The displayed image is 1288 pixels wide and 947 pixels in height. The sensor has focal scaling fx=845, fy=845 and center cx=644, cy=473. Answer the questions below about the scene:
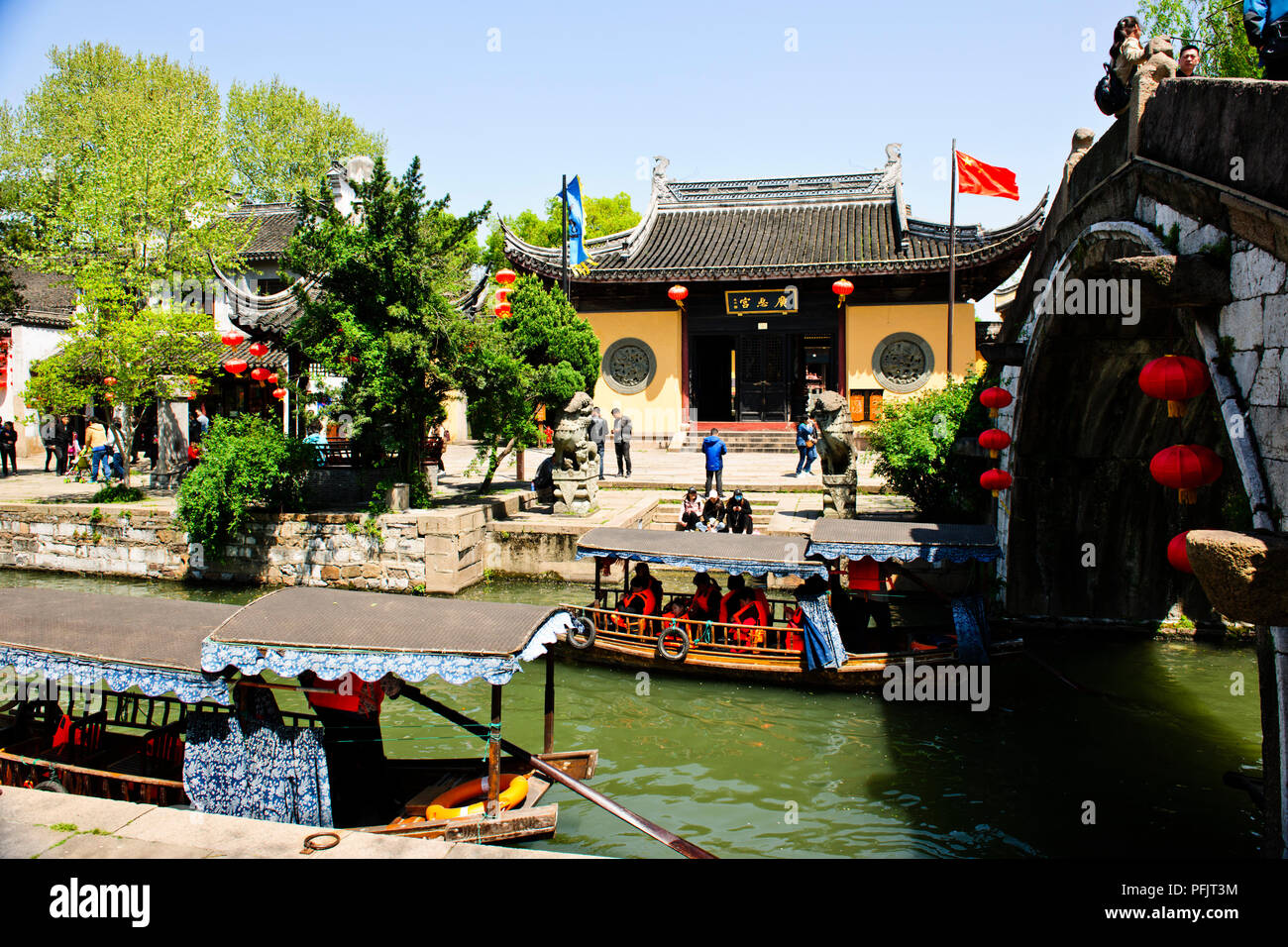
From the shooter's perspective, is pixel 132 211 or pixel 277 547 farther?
pixel 132 211

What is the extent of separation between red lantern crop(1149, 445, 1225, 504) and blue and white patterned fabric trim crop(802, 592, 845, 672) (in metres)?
4.33

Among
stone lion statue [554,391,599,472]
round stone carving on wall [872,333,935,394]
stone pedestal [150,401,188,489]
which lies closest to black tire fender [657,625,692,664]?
stone lion statue [554,391,599,472]

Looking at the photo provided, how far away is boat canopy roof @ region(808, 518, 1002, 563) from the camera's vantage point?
9336 mm

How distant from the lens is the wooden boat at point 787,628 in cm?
910

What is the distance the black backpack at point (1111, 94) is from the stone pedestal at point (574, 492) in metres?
10.2

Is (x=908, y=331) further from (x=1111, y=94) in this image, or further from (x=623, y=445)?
(x=1111, y=94)

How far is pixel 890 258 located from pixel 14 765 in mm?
20322

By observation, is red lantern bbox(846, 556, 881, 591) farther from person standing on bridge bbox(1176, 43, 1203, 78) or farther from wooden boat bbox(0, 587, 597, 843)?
person standing on bridge bbox(1176, 43, 1203, 78)

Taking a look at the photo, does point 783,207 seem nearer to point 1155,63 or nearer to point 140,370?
point 140,370

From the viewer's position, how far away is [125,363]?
15.5 meters

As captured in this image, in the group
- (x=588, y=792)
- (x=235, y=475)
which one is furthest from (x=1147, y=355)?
(x=235, y=475)

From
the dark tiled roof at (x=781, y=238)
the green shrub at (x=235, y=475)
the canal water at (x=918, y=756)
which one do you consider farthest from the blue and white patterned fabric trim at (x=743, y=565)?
the dark tiled roof at (x=781, y=238)

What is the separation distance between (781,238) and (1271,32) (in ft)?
64.5

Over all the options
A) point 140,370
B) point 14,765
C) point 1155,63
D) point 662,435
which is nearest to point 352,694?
point 14,765
